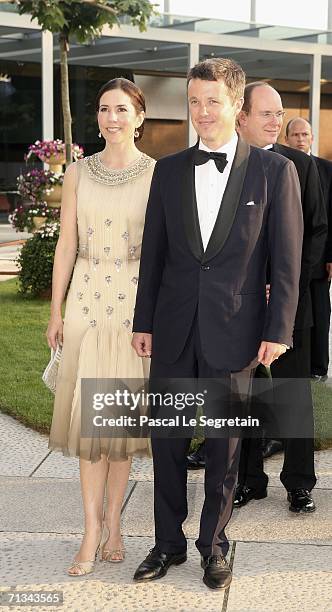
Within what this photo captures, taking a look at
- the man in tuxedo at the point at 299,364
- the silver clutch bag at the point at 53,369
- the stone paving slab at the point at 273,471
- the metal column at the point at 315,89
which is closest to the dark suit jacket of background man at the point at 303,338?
the man in tuxedo at the point at 299,364

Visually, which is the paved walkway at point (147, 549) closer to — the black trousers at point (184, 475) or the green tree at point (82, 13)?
the black trousers at point (184, 475)

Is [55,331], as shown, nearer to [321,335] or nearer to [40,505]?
[40,505]

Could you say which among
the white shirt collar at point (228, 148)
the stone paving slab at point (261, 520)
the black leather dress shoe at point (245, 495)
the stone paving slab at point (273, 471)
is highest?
the white shirt collar at point (228, 148)

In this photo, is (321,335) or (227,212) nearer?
(227,212)

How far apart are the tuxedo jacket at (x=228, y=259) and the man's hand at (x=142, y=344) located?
45mm

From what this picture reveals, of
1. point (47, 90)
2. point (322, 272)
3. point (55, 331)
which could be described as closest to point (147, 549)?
point (55, 331)

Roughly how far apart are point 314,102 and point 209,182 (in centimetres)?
2577

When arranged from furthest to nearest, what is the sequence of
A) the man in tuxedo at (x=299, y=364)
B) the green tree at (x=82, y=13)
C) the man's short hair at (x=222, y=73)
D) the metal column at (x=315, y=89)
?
the metal column at (x=315, y=89), the green tree at (x=82, y=13), the man in tuxedo at (x=299, y=364), the man's short hair at (x=222, y=73)

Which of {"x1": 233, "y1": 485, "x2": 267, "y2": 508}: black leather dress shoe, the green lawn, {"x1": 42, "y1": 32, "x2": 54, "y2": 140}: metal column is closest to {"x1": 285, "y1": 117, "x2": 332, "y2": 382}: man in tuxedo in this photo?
the green lawn

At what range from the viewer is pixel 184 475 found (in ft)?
12.1

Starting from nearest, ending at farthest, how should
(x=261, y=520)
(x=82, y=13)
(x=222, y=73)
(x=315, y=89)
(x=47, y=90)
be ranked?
1. (x=222, y=73)
2. (x=261, y=520)
3. (x=82, y=13)
4. (x=47, y=90)
5. (x=315, y=89)

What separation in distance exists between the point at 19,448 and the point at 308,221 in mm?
2352

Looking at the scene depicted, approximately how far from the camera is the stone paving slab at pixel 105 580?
341cm

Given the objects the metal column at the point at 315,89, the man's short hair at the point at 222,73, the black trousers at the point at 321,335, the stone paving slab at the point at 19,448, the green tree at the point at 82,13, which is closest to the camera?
the man's short hair at the point at 222,73
